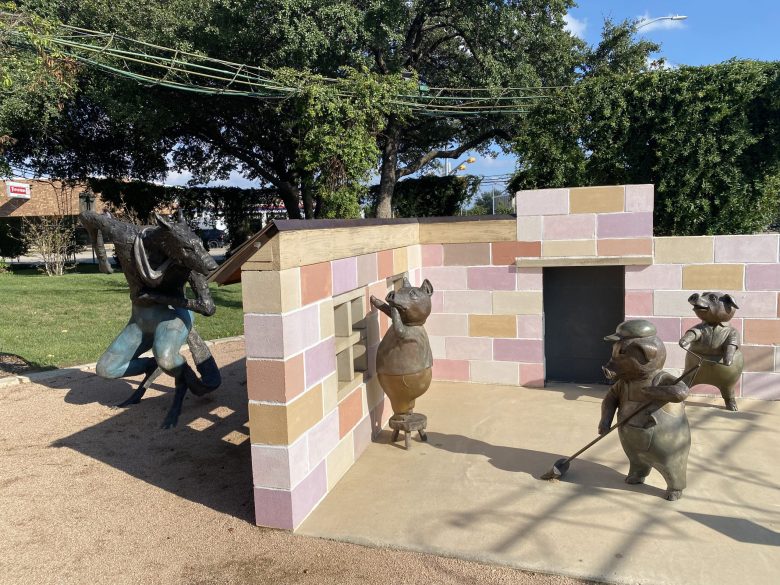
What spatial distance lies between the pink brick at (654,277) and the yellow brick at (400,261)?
2.76 meters

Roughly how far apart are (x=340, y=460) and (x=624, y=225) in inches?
177

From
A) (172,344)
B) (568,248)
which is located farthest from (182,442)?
(568,248)

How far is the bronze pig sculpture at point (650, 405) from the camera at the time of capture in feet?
12.9

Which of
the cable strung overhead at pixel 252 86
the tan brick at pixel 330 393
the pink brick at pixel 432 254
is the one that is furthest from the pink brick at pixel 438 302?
the cable strung overhead at pixel 252 86

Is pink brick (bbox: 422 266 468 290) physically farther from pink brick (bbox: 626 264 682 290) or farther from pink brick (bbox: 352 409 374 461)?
pink brick (bbox: 352 409 374 461)

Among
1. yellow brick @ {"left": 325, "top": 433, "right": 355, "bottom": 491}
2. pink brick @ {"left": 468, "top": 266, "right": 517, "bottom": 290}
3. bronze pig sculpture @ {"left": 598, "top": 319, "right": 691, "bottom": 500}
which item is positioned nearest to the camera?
bronze pig sculpture @ {"left": 598, "top": 319, "right": 691, "bottom": 500}

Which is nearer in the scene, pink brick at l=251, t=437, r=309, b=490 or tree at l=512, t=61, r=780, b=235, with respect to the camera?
pink brick at l=251, t=437, r=309, b=490

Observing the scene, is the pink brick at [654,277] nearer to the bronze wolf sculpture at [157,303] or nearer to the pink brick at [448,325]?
the pink brick at [448,325]

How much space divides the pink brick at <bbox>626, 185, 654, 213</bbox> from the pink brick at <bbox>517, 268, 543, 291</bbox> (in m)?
1.32

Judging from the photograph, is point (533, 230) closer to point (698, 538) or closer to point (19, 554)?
point (698, 538)

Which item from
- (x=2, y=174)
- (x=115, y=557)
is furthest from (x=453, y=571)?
(x=2, y=174)

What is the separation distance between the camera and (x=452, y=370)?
751 cm

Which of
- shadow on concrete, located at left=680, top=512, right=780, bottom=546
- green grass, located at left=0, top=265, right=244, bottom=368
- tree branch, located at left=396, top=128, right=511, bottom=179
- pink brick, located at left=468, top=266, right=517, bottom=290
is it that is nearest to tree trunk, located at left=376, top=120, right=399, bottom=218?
tree branch, located at left=396, top=128, right=511, bottom=179

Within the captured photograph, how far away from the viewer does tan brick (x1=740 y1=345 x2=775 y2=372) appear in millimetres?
6531
